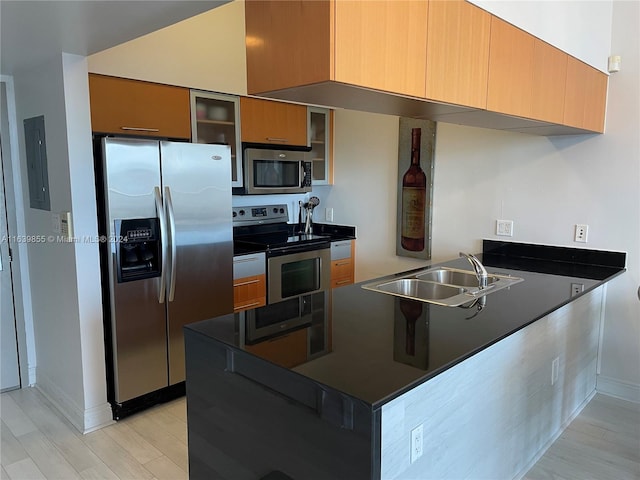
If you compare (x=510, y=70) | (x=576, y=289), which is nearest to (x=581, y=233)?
(x=576, y=289)

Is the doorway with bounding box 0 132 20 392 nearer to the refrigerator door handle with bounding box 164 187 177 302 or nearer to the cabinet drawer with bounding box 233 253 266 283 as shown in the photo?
the refrigerator door handle with bounding box 164 187 177 302

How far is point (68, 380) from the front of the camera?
9.52 ft

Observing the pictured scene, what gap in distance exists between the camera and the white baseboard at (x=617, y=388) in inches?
120

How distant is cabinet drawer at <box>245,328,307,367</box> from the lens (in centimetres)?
148

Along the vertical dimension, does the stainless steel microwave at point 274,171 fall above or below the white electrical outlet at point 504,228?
above

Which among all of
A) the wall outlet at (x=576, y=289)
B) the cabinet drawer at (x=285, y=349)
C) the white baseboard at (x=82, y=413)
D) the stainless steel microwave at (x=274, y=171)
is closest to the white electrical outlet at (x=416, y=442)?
the cabinet drawer at (x=285, y=349)

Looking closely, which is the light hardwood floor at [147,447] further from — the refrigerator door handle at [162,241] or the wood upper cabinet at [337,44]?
the wood upper cabinet at [337,44]

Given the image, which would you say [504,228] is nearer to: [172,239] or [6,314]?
[172,239]

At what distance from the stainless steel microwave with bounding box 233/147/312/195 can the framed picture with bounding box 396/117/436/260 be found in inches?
34.9

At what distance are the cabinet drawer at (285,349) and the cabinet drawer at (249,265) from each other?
187cm

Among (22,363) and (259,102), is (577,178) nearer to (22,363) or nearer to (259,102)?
(259,102)

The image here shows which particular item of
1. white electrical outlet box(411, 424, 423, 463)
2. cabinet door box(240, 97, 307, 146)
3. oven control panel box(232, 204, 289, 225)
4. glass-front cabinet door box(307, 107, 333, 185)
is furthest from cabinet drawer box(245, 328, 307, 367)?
glass-front cabinet door box(307, 107, 333, 185)

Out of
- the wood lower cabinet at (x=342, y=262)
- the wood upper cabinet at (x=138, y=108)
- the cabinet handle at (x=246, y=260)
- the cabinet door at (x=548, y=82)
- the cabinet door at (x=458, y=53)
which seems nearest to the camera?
the cabinet door at (x=458, y=53)

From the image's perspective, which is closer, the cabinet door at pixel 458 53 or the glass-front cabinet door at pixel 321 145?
the cabinet door at pixel 458 53
